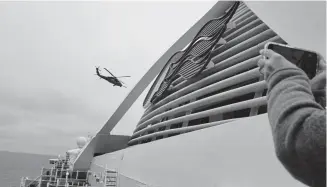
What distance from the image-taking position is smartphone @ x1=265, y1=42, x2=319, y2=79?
44.8 inches

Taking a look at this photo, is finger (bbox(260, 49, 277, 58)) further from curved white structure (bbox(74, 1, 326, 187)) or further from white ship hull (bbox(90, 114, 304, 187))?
white ship hull (bbox(90, 114, 304, 187))

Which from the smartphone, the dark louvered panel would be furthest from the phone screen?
the dark louvered panel

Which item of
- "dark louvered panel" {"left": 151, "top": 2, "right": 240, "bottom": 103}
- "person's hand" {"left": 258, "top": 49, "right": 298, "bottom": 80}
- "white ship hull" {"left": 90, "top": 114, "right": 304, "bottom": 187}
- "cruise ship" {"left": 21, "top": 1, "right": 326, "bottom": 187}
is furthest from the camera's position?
"dark louvered panel" {"left": 151, "top": 2, "right": 240, "bottom": 103}

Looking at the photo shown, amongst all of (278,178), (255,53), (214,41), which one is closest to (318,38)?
(278,178)

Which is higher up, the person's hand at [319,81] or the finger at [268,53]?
the finger at [268,53]

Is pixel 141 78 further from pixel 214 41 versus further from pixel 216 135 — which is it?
pixel 216 135

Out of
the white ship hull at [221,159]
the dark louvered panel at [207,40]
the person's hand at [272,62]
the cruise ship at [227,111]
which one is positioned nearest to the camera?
the person's hand at [272,62]

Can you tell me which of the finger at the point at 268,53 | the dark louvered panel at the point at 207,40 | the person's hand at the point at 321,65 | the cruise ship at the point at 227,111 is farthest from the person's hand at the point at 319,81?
the dark louvered panel at the point at 207,40

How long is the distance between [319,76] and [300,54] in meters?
0.13

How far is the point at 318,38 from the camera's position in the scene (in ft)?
8.39

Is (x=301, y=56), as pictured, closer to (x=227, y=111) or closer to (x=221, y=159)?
(x=221, y=159)

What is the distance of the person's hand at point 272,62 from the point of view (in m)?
1.05

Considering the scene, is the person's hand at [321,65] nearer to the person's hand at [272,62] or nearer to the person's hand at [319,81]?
the person's hand at [319,81]

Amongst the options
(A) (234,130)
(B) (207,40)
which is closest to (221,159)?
(A) (234,130)
